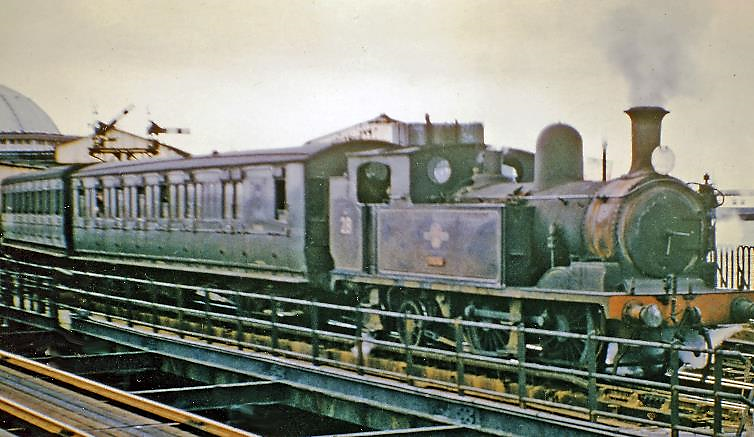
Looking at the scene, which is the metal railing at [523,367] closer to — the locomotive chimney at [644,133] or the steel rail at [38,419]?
the locomotive chimney at [644,133]

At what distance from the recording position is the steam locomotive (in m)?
8.70

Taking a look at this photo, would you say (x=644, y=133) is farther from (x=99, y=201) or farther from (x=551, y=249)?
(x=99, y=201)

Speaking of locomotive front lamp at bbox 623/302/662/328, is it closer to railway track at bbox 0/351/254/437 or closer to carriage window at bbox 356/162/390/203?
railway track at bbox 0/351/254/437

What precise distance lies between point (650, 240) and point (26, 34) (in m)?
10.8

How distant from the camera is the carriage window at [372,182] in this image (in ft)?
37.0

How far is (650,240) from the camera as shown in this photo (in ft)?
29.3

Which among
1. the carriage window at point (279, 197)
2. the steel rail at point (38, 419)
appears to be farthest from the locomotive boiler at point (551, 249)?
the steel rail at point (38, 419)

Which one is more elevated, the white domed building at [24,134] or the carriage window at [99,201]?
the white domed building at [24,134]

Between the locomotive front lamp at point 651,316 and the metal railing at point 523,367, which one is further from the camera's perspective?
the locomotive front lamp at point 651,316

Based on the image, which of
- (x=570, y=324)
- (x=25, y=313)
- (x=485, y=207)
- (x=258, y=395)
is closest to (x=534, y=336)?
(x=570, y=324)

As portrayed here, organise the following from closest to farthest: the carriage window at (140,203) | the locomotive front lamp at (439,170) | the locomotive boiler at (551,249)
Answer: the locomotive boiler at (551,249)
the locomotive front lamp at (439,170)
the carriage window at (140,203)

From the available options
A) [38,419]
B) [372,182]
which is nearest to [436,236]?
[372,182]

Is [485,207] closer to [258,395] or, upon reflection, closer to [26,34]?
[258,395]

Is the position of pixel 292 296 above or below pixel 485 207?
below
